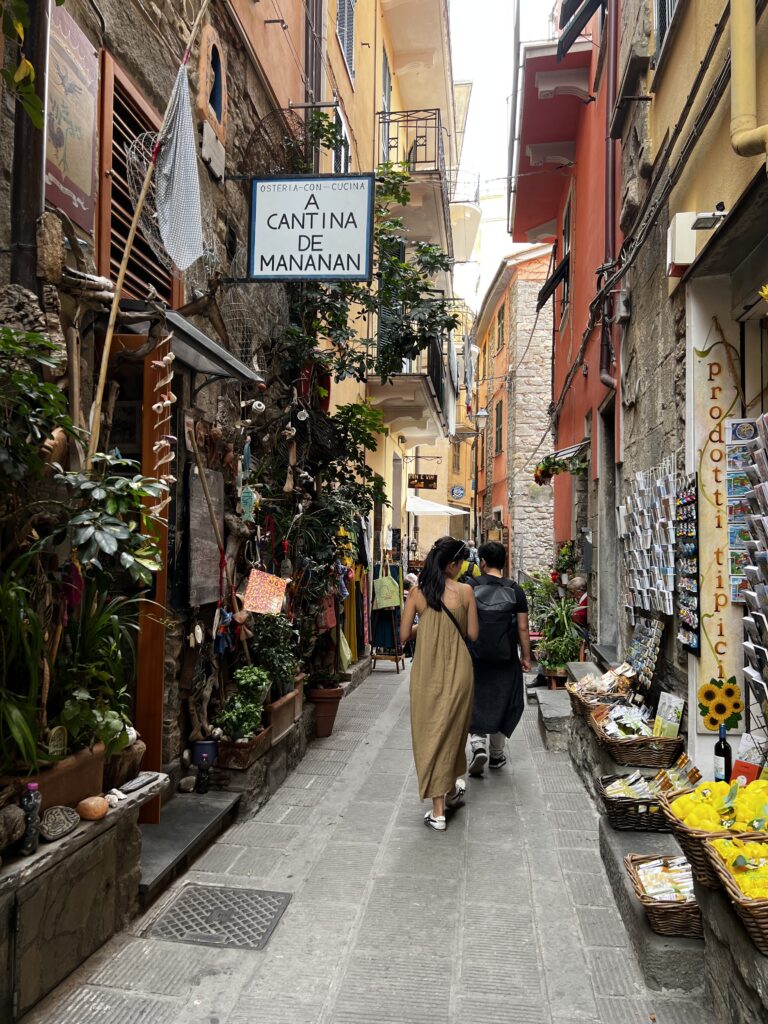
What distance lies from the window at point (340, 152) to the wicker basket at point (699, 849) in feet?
23.7

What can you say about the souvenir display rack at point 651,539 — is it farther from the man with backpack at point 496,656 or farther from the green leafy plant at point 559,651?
the green leafy plant at point 559,651

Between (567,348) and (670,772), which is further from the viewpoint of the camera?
(567,348)

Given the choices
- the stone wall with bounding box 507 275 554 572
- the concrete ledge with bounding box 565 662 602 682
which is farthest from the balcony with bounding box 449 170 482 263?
the concrete ledge with bounding box 565 662 602 682

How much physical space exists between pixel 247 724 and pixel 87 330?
275 cm

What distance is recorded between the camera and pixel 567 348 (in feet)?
38.9

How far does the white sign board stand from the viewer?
579 cm

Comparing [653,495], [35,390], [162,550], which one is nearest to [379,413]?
[653,495]

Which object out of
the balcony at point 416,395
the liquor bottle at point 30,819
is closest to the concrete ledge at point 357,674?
the balcony at point 416,395

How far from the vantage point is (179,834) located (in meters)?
4.40

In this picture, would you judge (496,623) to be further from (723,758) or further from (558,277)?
(558,277)

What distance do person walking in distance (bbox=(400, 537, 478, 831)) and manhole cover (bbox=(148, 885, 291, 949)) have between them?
1.36 metres

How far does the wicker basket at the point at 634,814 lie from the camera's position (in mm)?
4160

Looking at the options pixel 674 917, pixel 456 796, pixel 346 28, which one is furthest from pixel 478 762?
pixel 346 28

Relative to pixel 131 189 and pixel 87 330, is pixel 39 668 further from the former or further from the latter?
pixel 131 189
